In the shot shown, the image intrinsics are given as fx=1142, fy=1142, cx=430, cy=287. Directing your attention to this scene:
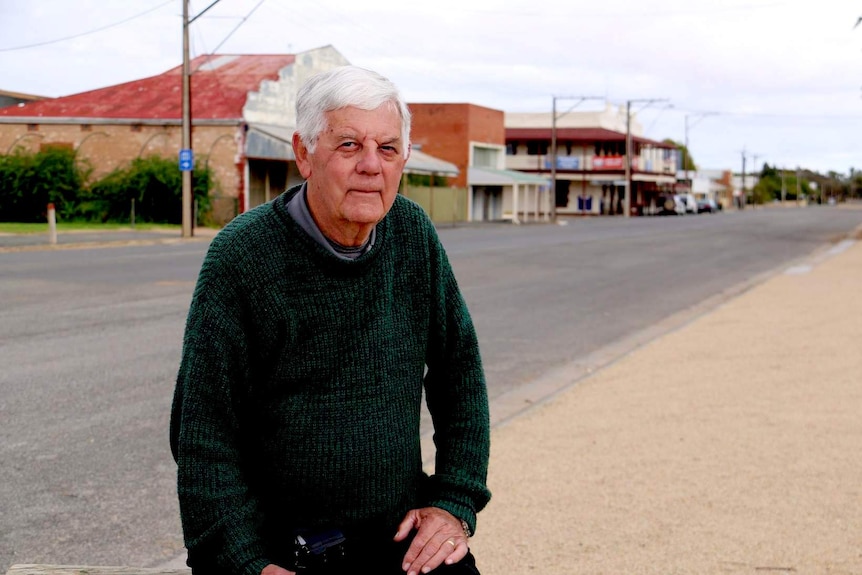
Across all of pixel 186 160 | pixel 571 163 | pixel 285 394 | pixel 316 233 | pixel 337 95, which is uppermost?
pixel 571 163

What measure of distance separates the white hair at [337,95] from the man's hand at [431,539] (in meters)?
0.90

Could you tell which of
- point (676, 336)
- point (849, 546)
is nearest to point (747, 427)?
point (849, 546)

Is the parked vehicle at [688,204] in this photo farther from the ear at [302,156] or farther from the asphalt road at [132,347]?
the ear at [302,156]

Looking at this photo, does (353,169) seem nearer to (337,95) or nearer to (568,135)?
(337,95)

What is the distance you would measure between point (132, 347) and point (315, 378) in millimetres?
8018

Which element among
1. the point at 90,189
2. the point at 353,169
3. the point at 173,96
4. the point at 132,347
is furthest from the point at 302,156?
the point at 173,96

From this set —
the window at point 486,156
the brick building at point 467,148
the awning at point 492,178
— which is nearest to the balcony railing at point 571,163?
the window at point 486,156

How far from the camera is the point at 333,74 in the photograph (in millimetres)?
2559

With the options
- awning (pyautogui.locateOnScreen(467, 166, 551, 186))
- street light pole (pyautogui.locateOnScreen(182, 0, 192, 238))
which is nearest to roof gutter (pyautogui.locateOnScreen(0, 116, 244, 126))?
street light pole (pyautogui.locateOnScreen(182, 0, 192, 238))

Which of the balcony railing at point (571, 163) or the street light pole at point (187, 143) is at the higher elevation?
the balcony railing at point (571, 163)

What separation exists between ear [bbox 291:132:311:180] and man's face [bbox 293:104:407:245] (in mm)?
16

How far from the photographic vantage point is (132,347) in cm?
1020

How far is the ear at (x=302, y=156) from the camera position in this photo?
8.69ft

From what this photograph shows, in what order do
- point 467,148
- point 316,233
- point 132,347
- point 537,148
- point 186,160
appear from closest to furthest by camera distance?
point 316,233 < point 132,347 < point 186,160 < point 467,148 < point 537,148
